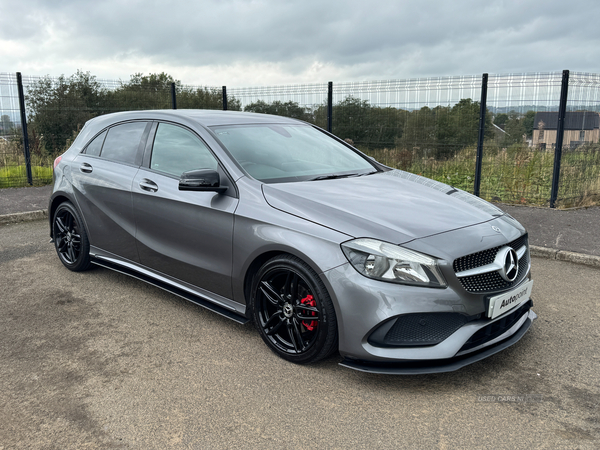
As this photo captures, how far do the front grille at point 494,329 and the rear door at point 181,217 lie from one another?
1716 mm

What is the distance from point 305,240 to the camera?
3258 mm

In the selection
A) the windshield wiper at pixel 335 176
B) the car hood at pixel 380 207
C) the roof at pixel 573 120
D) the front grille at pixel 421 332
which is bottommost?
the front grille at pixel 421 332

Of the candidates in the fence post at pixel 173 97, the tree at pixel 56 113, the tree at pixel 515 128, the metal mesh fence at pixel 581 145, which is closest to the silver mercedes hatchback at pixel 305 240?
the tree at pixel 515 128

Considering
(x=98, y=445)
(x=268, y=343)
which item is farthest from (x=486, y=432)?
(x=98, y=445)

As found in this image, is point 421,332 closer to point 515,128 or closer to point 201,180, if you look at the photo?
point 201,180

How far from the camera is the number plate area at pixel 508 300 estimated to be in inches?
124

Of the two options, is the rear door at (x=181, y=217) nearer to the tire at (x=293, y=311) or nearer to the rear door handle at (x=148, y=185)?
the rear door handle at (x=148, y=185)

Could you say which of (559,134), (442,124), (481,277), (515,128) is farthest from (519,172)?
(481,277)

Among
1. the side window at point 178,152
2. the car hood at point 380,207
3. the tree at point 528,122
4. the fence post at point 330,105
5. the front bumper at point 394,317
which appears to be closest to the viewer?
the front bumper at point 394,317

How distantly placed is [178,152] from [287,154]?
0.91 m

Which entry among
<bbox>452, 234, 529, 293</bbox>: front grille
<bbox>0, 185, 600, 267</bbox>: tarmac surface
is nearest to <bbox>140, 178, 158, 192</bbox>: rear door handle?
<bbox>452, 234, 529, 293</bbox>: front grille

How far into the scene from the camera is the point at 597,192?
9.13 metres

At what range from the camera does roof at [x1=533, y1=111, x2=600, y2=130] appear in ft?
28.6

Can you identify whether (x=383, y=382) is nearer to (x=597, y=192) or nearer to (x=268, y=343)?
(x=268, y=343)
